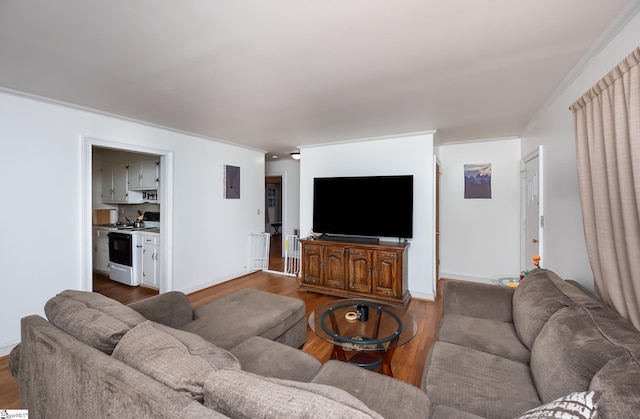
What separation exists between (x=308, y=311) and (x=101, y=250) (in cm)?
403

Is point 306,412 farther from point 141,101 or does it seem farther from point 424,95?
point 141,101

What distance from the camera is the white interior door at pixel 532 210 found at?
293 cm

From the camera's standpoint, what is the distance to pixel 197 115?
314 cm

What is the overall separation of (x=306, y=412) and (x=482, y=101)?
2.99 metres

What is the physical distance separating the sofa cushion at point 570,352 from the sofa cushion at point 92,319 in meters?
1.85

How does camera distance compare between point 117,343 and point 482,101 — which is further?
point 482,101

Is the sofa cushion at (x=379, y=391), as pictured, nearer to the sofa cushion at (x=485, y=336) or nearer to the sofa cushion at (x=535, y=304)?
the sofa cushion at (x=485, y=336)

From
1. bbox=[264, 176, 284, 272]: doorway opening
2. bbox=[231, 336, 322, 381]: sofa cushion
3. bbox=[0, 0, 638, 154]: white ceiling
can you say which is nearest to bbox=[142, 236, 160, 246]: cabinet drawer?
bbox=[0, 0, 638, 154]: white ceiling

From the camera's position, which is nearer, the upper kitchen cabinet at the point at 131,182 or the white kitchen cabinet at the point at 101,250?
the upper kitchen cabinet at the point at 131,182

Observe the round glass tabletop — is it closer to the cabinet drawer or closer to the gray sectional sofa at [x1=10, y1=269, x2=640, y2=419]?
the gray sectional sofa at [x1=10, y1=269, x2=640, y2=419]

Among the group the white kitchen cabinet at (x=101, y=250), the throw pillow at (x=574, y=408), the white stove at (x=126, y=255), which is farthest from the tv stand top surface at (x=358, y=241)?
the white kitchen cabinet at (x=101, y=250)

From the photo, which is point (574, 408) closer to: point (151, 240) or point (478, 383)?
point (478, 383)

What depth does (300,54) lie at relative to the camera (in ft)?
6.00

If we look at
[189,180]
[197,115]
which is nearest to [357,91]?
[197,115]
